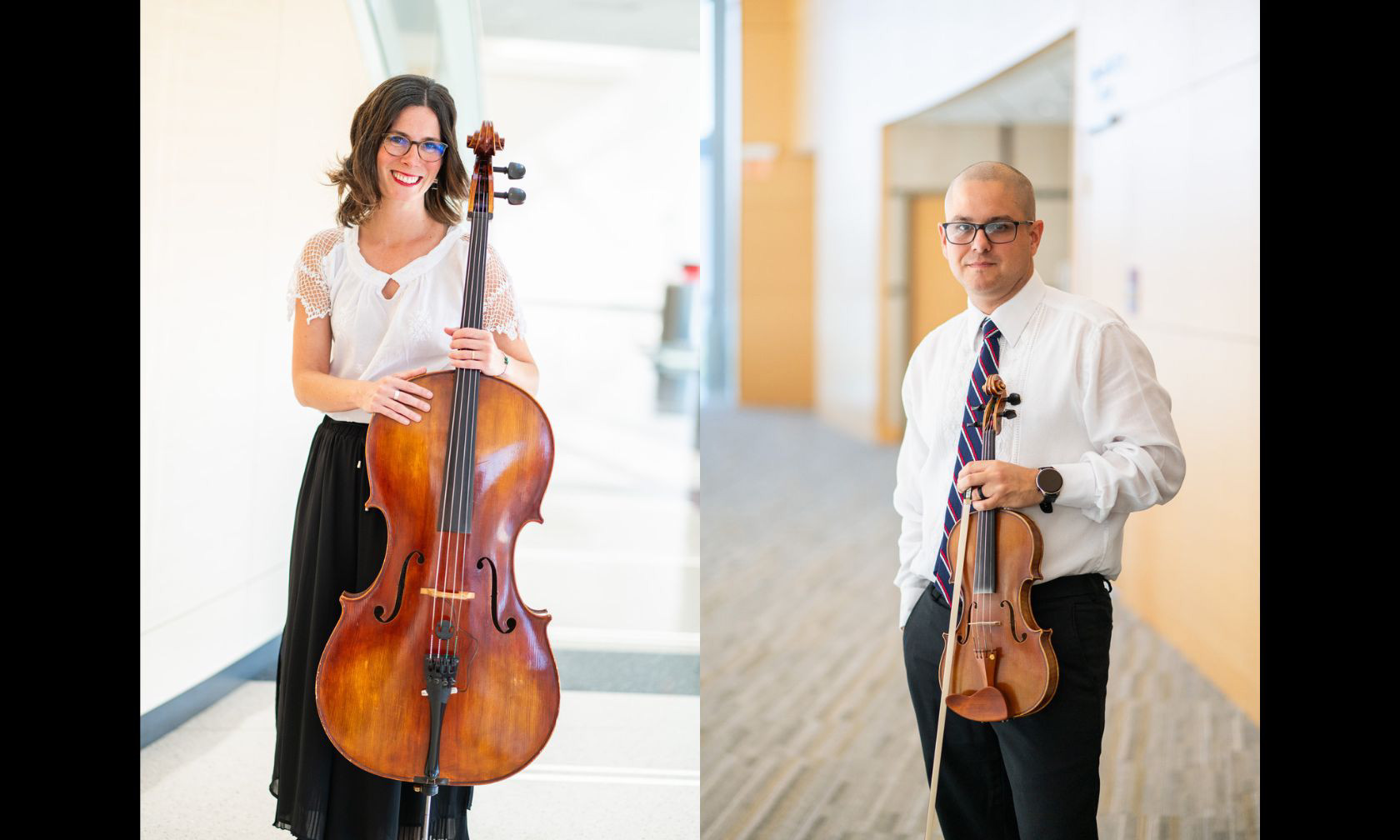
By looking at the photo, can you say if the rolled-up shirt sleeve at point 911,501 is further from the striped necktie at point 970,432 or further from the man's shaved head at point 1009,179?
the man's shaved head at point 1009,179

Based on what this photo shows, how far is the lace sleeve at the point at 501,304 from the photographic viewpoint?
2.22 meters

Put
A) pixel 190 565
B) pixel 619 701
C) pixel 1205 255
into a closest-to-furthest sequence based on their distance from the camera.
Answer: pixel 190 565, pixel 619 701, pixel 1205 255

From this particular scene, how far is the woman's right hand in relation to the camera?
204 cm

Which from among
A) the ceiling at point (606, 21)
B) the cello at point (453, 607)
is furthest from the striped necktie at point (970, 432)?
the ceiling at point (606, 21)

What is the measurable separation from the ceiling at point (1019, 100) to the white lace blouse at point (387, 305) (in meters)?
3.09

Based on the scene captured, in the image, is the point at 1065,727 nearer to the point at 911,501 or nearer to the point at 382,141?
the point at 911,501

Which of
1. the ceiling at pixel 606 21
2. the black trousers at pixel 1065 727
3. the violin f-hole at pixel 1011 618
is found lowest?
the black trousers at pixel 1065 727

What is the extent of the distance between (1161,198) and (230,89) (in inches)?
122
